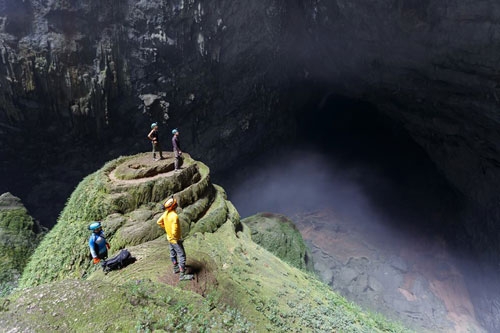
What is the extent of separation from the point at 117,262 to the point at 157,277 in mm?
1533

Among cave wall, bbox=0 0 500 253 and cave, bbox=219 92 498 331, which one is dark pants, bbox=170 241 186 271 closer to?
cave, bbox=219 92 498 331

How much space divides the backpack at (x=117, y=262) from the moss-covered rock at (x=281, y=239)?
1159cm

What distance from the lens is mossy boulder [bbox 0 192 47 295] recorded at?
12.5 m

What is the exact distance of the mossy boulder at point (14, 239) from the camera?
1253 cm

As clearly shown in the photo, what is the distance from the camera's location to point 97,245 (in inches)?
314

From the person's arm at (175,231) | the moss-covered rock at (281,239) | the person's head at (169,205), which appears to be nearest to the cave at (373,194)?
the moss-covered rock at (281,239)

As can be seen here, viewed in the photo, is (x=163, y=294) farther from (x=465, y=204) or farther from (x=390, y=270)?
(x=465, y=204)

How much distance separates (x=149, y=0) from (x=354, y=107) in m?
26.2

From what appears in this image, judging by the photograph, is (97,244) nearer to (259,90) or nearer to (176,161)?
(176,161)

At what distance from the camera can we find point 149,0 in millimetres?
22594

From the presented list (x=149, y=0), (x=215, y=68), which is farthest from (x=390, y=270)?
(x=149, y=0)

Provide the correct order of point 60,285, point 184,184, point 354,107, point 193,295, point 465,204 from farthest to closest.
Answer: point 354,107 → point 465,204 → point 184,184 → point 193,295 → point 60,285

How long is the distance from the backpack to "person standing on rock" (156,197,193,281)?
5.57ft

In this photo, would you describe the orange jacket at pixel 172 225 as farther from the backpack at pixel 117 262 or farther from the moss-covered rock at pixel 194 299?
the backpack at pixel 117 262
